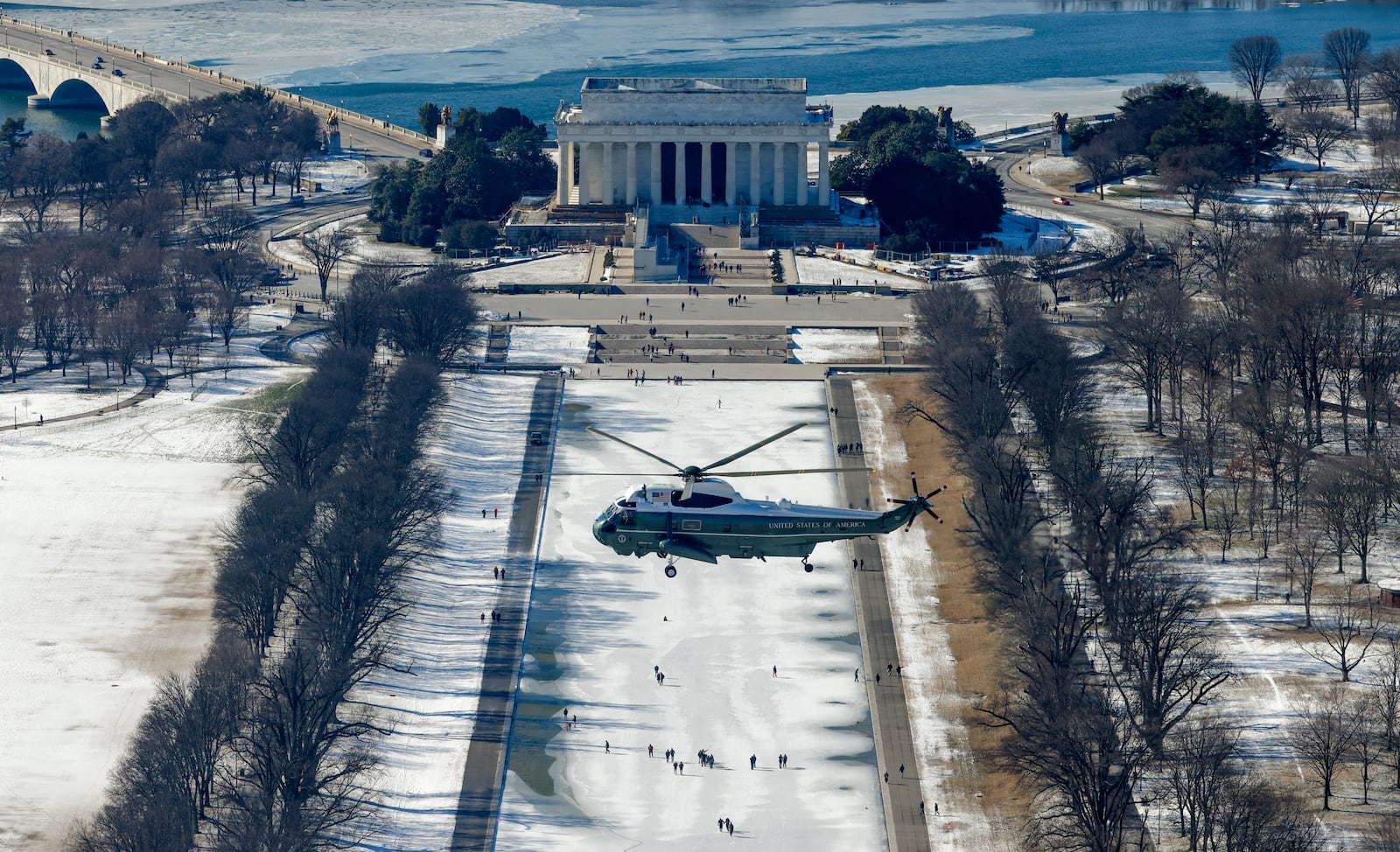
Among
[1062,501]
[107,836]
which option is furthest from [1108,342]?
[107,836]

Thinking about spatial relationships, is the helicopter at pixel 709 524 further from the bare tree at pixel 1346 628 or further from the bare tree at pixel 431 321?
the bare tree at pixel 431 321

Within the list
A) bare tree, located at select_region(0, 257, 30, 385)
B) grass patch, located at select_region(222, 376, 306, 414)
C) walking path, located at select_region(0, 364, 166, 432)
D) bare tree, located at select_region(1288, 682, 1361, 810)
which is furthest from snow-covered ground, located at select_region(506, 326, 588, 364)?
bare tree, located at select_region(1288, 682, 1361, 810)

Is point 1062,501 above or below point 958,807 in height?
above

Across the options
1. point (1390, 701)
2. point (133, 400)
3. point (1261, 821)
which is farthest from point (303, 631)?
point (1390, 701)

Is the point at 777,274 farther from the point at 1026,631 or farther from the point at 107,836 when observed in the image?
the point at 107,836

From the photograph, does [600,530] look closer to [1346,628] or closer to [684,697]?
[684,697]

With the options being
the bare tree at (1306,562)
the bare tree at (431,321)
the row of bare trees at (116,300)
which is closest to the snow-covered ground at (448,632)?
the bare tree at (431,321)
